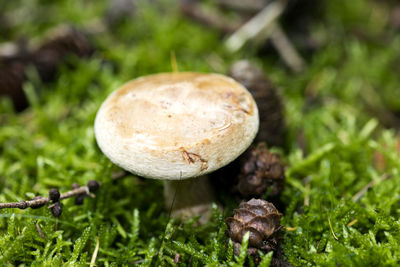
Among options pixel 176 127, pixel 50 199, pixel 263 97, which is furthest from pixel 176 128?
pixel 263 97

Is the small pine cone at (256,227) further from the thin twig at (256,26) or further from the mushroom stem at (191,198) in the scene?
A: the thin twig at (256,26)

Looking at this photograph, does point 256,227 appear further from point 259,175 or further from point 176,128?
point 176,128

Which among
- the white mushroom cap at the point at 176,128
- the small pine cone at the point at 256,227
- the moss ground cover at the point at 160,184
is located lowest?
the moss ground cover at the point at 160,184

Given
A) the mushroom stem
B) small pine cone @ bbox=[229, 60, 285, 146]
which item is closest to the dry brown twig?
the mushroom stem

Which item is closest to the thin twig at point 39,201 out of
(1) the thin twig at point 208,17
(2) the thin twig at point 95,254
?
(2) the thin twig at point 95,254

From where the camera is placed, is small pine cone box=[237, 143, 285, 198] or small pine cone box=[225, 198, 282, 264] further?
small pine cone box=[237, 143, 285, 198]

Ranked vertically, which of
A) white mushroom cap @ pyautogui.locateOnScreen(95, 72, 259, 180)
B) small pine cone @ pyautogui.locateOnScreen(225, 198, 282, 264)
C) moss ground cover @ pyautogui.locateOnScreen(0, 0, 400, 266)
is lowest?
moss ground cover @ pyautogui.locateOnScreen(0, 0, 400, 266)

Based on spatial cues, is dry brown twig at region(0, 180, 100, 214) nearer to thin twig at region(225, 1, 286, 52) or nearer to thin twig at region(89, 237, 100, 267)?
thin twig at region(89, 237, 100, 267)
